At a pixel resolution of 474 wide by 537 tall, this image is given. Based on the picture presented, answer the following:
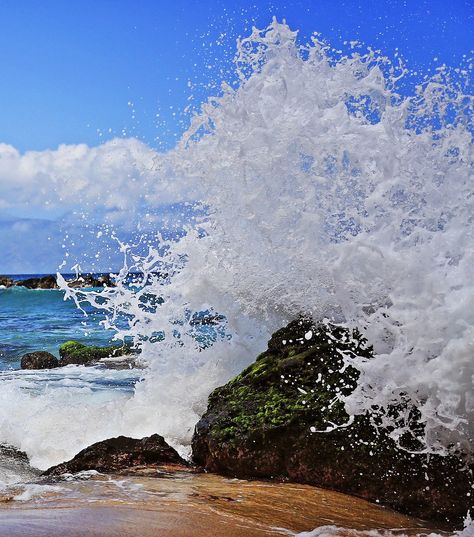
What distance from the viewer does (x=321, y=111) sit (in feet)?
18.9

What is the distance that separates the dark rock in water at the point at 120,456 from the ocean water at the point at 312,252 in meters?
0.92

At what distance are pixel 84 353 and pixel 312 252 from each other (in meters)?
8.74

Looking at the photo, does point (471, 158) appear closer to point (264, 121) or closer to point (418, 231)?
point (418, 231)

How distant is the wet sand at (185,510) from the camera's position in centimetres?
322

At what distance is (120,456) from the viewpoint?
4621mm

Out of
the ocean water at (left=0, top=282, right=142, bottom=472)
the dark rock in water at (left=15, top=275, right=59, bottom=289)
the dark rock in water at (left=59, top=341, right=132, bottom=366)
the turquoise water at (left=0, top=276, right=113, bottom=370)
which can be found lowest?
the ocean water at (left=0, top=282, right=142, bottom=472)

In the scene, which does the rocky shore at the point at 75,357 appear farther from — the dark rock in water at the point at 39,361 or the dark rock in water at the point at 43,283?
the dark rock in water at the point at 43,283

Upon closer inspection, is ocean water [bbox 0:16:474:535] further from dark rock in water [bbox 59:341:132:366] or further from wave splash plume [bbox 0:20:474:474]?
dark rock in water [bbox 59:341:132:366]

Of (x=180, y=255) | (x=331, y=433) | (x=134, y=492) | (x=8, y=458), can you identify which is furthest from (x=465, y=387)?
(x=8, y=458)


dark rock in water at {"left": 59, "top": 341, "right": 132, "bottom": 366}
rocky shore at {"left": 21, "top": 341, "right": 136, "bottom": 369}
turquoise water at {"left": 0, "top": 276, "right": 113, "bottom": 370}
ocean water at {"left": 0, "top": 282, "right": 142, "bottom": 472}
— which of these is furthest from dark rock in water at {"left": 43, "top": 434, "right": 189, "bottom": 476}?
turquoise water at {"left": 0, "top": 276, "right": 113, "bottom": 370}

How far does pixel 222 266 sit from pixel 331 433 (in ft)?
7.84

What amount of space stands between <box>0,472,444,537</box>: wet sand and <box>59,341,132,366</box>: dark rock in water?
8842 millimetres

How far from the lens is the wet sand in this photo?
3.22 m

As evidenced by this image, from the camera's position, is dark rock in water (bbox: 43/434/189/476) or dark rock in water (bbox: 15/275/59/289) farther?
dark rock in water (bbox: 15/275/59/289)
